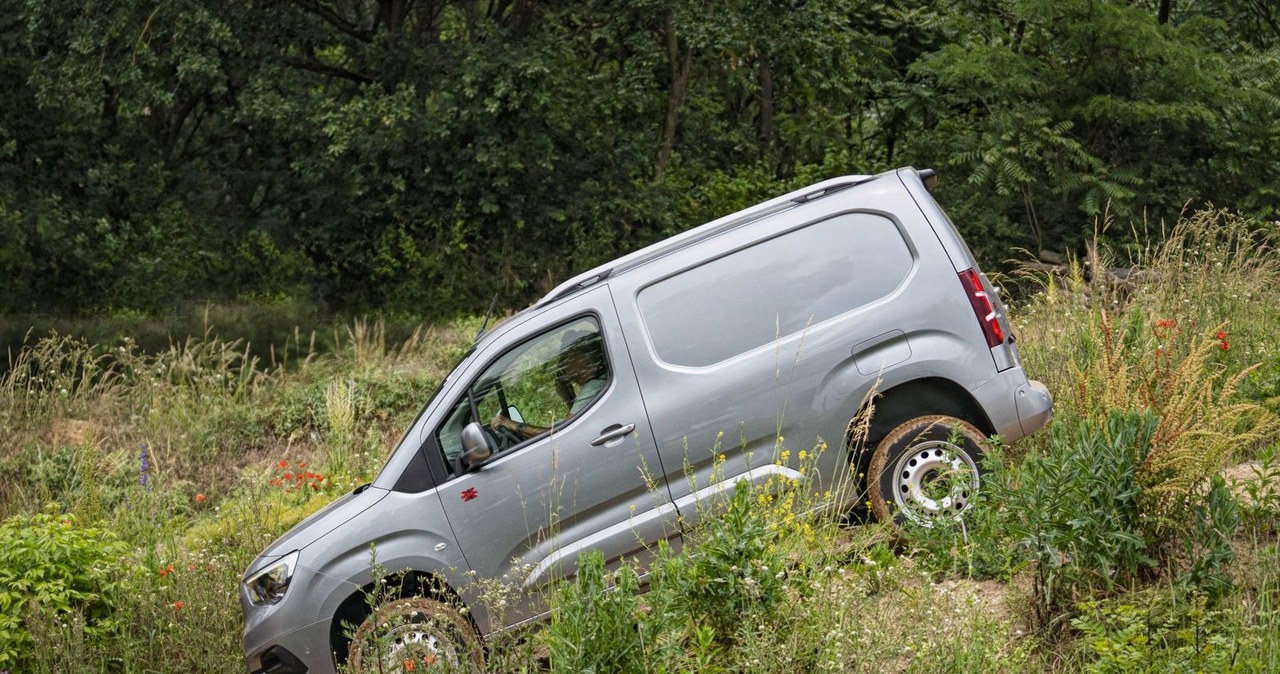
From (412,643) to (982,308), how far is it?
3.51m

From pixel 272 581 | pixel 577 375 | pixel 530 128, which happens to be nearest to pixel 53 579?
→ pixel 272 581

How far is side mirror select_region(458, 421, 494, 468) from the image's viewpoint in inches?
241

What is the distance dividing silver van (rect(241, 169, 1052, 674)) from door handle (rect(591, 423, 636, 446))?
1 cm

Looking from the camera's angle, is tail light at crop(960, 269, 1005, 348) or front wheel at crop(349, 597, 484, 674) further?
tail light at crop(960, 269, 1005, 348)

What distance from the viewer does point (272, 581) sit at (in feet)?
20.9

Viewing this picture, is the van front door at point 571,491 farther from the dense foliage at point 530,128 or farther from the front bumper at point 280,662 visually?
the dense foliage at point 530,128

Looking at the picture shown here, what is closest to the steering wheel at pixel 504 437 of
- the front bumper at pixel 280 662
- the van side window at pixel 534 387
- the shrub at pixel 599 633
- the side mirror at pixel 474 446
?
the van side window at pixel 534 387

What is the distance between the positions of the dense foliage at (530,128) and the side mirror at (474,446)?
12.3 meters

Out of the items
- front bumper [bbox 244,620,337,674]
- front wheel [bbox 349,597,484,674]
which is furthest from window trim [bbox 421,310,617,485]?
front bumper [bbox 244,620,337,674]

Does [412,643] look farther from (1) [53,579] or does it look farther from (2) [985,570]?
(1) [53,579]

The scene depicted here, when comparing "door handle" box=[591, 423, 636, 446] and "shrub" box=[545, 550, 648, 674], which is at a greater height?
"door handle" box=[591, 423, 636, 446]

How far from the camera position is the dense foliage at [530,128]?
16984 mm

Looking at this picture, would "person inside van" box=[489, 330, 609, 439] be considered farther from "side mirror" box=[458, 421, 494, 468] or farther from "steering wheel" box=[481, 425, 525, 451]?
"side mirror" box=[458, 421, 494, 468]

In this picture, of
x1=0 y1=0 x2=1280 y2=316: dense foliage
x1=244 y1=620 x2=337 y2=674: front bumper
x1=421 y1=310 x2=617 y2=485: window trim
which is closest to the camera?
x1=244 y1=620 x2=337 y2=674: front bumper
